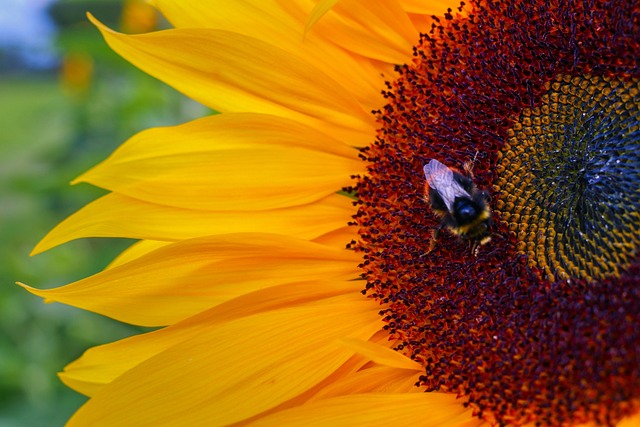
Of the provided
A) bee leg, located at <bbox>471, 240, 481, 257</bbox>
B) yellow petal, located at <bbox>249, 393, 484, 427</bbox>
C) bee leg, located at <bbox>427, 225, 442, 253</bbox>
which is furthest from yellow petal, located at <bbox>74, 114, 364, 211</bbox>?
yellow petal, located at <bbox>249, 393, 484, 427</bbox>

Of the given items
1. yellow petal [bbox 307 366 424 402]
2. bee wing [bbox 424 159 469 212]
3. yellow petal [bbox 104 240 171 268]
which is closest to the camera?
bee wing [bbox 424 159 469 212]

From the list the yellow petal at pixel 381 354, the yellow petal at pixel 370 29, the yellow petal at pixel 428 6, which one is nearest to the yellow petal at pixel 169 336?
the yellow petal at pixel 381 354

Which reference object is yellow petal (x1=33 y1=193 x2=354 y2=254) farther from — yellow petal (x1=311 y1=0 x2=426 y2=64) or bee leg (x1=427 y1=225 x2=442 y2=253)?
yellow petal (x1=311 y1=0 x2=426 y2=64)

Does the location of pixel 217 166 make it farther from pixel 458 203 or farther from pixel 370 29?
pixel 458 203

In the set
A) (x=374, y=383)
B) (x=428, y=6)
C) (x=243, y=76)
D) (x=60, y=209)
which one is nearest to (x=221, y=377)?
(x=374, y=383)

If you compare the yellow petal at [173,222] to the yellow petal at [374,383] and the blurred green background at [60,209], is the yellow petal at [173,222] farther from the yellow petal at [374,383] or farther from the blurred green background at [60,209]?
the blurred green background at [60,209]

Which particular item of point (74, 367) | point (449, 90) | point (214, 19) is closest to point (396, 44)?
point (449, 90)

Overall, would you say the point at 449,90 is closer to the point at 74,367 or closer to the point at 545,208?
the point at 545,208
